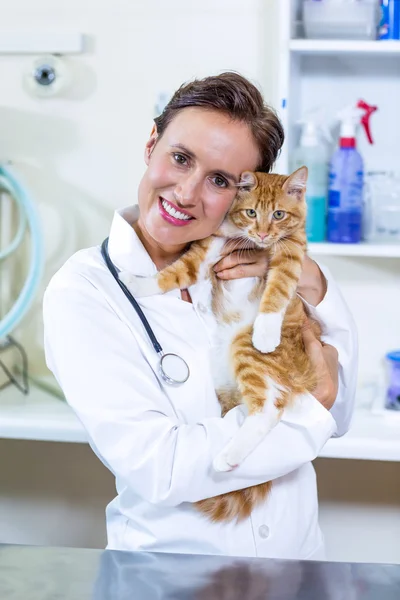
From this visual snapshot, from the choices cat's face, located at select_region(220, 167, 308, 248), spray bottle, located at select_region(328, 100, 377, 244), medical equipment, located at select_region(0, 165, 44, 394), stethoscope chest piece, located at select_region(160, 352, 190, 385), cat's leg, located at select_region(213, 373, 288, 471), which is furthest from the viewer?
medical equipment, located at select_region(0, 165, 44, 394)

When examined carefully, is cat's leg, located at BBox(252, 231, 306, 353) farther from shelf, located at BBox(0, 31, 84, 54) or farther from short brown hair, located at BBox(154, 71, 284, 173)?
shelf, located at BBox(0, 31, 84, 54)

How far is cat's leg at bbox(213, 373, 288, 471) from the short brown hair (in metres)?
0.40

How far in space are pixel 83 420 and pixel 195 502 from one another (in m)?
0.22

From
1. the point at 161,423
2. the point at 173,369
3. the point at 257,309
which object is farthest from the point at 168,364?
the point at 257,309

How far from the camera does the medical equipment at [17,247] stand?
2062 mm

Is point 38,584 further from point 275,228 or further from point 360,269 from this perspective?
point 360,269

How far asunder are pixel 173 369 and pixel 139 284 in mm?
156

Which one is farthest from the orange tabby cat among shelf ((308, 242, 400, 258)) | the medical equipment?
the medical equipment

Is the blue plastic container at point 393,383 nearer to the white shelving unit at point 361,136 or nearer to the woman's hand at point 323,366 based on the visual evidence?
the white shelving unit at point 361,136

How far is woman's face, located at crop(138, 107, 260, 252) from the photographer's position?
1174mm

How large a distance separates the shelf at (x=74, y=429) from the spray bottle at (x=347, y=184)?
1.61 ft

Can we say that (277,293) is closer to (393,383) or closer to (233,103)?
(233,103)

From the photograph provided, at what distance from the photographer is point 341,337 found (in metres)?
1.38

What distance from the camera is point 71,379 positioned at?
1111 millimetres
